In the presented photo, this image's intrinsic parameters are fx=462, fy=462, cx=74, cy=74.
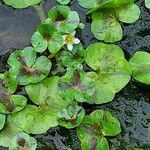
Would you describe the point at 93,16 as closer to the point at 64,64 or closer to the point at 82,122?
the point at 64,64

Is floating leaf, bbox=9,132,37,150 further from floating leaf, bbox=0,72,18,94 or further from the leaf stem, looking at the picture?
the leaf stem

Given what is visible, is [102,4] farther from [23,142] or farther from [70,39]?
[23,142]

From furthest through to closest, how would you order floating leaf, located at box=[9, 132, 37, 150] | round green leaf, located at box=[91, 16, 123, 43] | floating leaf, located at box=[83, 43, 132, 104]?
round green leaf, located at box=[91, 16, 123, 43] → floating leaf, located at box=[83, 43, 132, 104] → floating leaf, located at box=[9, 132, 37, 150]

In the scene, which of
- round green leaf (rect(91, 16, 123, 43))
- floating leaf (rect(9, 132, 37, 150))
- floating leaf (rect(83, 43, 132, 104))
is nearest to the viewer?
floating leaf (rect(9, 132, 37, 150))

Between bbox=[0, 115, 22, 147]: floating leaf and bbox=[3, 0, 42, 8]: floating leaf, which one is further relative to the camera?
bbox=[3, 0, 42, 8]: floating leaf

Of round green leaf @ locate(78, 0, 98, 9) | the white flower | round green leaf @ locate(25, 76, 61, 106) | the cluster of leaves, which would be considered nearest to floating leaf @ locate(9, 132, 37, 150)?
round green leaf @ locate(25, 76, 61, 106)

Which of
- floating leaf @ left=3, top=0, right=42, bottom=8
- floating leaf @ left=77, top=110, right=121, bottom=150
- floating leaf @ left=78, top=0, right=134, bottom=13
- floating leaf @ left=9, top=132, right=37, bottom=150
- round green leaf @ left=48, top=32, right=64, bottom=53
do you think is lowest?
floating leaf @ left=77, top=110, right=121, bottom=150

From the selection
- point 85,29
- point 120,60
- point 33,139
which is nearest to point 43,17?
point 85,29

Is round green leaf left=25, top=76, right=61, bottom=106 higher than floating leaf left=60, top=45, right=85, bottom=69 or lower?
→ lower

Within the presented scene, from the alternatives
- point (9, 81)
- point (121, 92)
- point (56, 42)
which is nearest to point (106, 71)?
point (121, 92)
